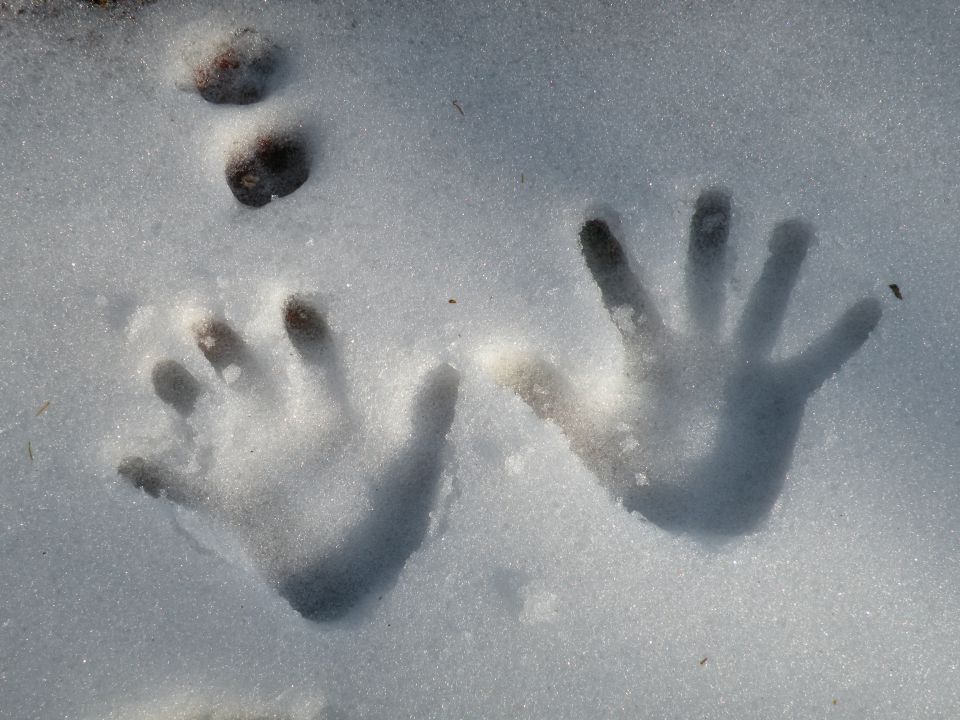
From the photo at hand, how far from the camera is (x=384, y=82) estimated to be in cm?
82

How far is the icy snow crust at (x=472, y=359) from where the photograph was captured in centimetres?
78

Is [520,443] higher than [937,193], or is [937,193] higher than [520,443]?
[937,193]

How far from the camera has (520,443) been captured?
0.80 metres

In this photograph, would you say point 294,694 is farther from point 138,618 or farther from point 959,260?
point 959,260

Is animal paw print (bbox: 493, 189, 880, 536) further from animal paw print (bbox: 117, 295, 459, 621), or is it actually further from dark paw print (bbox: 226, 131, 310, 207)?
dark paw print (bbox: 226, 131, 310, 207)

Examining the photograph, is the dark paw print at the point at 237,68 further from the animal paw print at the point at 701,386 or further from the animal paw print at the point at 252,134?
the animal paw print at the point at 701,386

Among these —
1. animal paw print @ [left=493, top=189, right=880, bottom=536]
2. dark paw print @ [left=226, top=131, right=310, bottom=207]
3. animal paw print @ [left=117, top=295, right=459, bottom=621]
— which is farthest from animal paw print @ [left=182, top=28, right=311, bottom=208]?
animal paw print @ [left=493, top=189, right=880, bottom=536]

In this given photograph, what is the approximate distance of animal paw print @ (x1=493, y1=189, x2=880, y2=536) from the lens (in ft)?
2.63

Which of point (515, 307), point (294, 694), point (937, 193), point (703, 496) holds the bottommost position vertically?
point (294, 694)

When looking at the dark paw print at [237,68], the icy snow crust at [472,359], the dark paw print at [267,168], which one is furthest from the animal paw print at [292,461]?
the dark paw print at [237,68]

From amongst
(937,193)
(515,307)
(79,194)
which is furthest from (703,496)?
(79,194)

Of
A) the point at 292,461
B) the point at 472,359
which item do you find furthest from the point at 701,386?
the point at 292,461

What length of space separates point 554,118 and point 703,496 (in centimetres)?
43

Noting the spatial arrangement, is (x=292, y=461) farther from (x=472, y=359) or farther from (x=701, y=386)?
(x=701, y=386)
